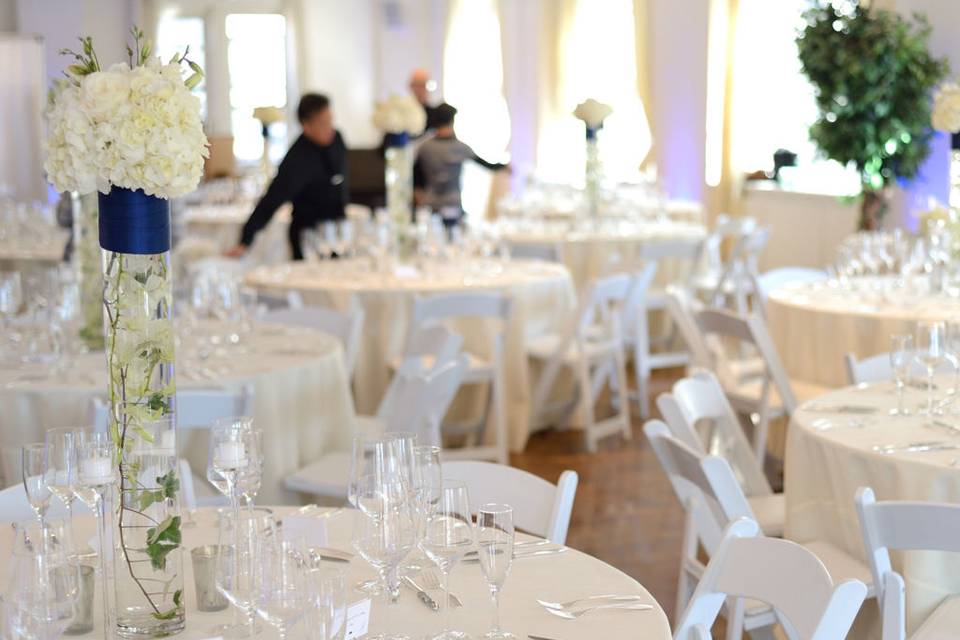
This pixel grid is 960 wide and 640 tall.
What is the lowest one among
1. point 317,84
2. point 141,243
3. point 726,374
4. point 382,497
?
point 726,374

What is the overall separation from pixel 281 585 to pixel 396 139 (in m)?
5.81

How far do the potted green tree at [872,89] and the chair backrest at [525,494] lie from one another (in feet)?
21.3

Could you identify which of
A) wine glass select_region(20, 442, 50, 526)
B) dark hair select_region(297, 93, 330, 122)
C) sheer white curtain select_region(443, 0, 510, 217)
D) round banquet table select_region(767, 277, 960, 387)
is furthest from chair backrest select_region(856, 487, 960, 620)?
sheer white curtain select_region(443, 0, 510, 217)

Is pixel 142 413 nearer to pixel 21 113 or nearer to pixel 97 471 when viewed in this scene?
pixel 97 471

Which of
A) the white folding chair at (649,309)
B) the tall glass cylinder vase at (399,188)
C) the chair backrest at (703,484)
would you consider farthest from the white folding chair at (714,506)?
the tall glass cylinder vase at (399,188)

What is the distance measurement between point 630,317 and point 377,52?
1093 cm

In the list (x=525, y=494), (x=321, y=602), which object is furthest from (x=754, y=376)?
(x=321, y=602)

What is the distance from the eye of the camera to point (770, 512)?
4.16 m

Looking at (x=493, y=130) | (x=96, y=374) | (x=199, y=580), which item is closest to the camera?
(x=199, y=580)

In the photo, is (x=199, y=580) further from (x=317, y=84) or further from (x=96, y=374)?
(x=317, y=84)

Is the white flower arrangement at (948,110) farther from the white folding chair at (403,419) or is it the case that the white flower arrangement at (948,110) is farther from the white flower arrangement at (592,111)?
the white flower arrangement at (592,111)

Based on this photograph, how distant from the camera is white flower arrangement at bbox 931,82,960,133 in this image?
5.77m

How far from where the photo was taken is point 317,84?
58.8 ft

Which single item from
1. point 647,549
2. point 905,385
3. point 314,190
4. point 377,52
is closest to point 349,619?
point 905,385
